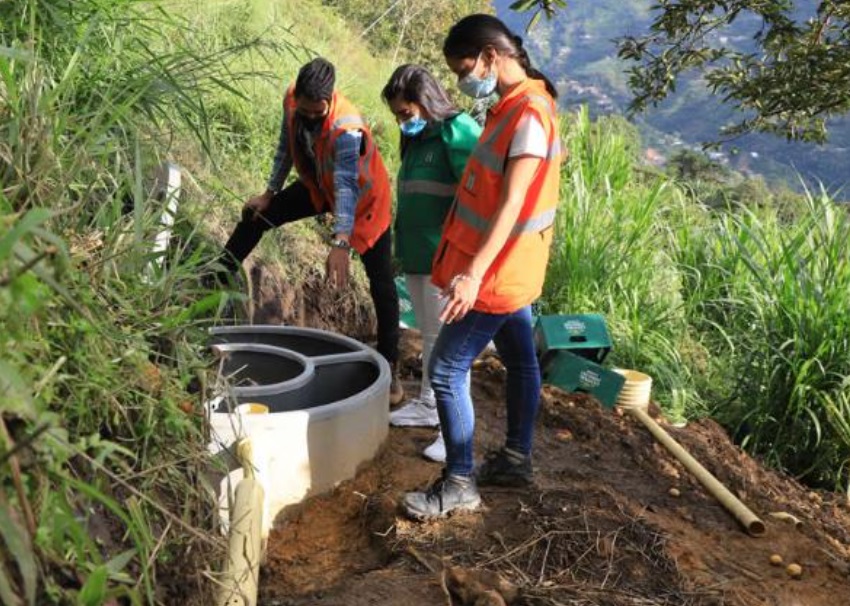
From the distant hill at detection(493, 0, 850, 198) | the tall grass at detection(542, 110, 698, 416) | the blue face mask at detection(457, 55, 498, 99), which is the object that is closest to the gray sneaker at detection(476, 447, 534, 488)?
the blue face mask at detection(457, 55, 498, 99)

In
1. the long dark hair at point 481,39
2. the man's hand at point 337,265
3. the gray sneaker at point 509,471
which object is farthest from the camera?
the man's hand at point 337,265

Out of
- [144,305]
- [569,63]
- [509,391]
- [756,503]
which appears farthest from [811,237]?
[569,63]

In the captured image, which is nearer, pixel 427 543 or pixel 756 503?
pixel 427 543

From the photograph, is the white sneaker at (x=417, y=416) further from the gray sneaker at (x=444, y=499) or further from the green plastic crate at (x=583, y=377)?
the green plastic crate at (x=583, y=377)

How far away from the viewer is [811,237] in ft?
16.2

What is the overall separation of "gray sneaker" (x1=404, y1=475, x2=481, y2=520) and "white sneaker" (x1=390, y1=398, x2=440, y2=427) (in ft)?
2.78

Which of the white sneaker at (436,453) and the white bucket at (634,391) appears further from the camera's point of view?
the white bucket at (634,391)

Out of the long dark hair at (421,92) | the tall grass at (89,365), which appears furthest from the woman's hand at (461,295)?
the long dark hair at (421,92)

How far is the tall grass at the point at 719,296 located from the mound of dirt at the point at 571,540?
1.28 feet

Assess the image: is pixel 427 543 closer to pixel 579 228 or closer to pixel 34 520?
pixel 34 520

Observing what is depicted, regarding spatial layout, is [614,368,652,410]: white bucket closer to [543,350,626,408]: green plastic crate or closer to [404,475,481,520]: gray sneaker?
[543,350,626,408]: green plastic crate

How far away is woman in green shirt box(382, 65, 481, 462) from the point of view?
133 inches

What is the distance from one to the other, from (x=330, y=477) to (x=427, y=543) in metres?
0.64

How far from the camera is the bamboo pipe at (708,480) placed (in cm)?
327
